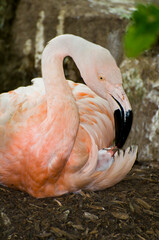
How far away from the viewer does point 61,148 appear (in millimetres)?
2182

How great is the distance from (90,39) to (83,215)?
1.96 m

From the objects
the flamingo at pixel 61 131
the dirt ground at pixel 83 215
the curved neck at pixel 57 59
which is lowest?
the dirt ground at pixel 83 215

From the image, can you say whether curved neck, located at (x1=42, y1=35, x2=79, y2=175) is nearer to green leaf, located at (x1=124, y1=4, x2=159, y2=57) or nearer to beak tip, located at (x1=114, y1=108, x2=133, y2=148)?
beak tip, located at (x1=114, y1=108, x2=133, y2=148)

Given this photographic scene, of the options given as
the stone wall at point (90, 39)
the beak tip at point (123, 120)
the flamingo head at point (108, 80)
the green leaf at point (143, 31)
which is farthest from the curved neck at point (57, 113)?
the green leaf at point (143, 31)

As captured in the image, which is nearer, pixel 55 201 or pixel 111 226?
pixel 111 226

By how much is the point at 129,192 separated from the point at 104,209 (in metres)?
0.37

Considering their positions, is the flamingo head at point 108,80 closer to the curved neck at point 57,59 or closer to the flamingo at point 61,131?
the flamingo at point 61,131

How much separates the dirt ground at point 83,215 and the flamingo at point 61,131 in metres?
0.09

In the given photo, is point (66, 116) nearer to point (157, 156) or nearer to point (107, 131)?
point (107, 131)

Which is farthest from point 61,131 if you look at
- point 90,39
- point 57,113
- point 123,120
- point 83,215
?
point 90,39

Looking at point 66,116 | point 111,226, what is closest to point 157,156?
point 111,226

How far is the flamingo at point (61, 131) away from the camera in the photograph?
207cm

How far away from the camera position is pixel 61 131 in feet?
7.11

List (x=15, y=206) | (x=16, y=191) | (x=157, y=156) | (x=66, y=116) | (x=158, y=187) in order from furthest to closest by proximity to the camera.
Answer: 1. (x=157, y=156)
2. (x=158, y=187)
3. (x=16, y=191)
4. (x=15, y=206)
5. (x=66, y=116)
